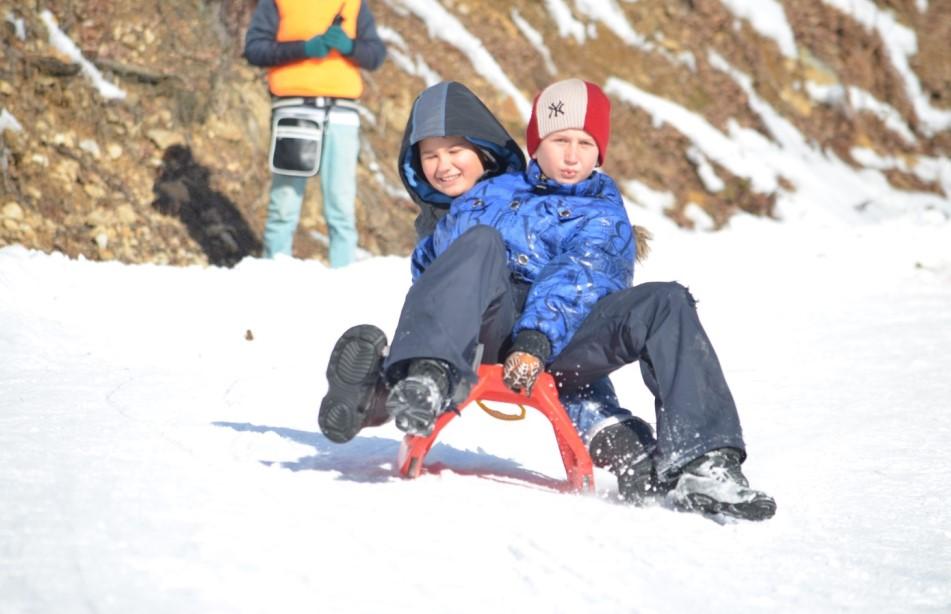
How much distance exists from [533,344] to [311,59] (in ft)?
12.8

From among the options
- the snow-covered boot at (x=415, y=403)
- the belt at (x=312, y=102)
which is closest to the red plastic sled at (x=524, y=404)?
the snow-covered boot at (x=415, y=403)

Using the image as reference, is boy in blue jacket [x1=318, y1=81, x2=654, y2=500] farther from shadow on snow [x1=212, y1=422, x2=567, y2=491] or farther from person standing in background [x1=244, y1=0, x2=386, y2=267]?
person standing in background [x1=244, y1=0, x2=386, y2=267]

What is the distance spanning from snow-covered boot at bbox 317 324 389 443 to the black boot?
0.61 metres

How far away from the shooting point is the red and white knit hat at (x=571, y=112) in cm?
308

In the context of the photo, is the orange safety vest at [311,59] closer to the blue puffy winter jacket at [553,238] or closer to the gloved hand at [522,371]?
the blue puffy winter jacket at [553,238]

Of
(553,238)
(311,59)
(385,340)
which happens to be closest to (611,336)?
(553,238)

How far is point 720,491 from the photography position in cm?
244

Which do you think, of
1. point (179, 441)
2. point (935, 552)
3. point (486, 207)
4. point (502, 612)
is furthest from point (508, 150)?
point (502, 612)

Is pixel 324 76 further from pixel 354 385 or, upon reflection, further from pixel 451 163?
pixel 354 385

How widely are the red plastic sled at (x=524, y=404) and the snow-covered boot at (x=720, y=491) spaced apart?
0.86 feet

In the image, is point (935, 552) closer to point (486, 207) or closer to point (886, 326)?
point (486, 207)

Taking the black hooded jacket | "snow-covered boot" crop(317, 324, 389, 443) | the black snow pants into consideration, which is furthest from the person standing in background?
"snow-covered boot" crop(317, 324, 389, 443)

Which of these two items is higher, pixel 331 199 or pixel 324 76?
pixel 324 76

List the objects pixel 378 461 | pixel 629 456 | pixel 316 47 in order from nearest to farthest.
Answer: pixel 629 456
pixel 378 461
pixel 316 47
